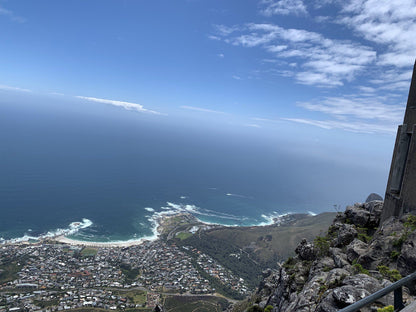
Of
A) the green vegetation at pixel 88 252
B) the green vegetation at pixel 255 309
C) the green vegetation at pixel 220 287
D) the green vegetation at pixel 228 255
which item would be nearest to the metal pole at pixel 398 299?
the green vegetation at pixel 255 309

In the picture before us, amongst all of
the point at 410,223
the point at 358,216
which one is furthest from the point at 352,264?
the point at 358,216

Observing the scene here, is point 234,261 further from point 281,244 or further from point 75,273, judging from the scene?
point 75,273

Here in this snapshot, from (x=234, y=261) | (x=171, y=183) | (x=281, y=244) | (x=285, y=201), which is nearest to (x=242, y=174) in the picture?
(x=285, y=201)

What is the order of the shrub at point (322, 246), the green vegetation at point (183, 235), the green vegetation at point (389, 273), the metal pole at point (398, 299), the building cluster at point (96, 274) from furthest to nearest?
1. the green vegetation at point (183, 235)
2. the building cluster at point (96, 274)
3. the shrub at point (322, 246)
4. the green vegetation at point (389, 273)
5. the metal pole at point (398, 299)

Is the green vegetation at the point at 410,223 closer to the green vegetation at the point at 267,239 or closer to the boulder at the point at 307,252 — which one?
the boulder at the point at 307,252

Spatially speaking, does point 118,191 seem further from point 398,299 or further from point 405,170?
point 398,299

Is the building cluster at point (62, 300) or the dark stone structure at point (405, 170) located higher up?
the dark stone structure at point (405, 170)

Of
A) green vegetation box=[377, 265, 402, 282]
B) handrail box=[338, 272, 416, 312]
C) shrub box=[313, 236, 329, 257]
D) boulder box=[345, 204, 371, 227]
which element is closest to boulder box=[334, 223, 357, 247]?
shrub box=[313, 236, 329, 257]
